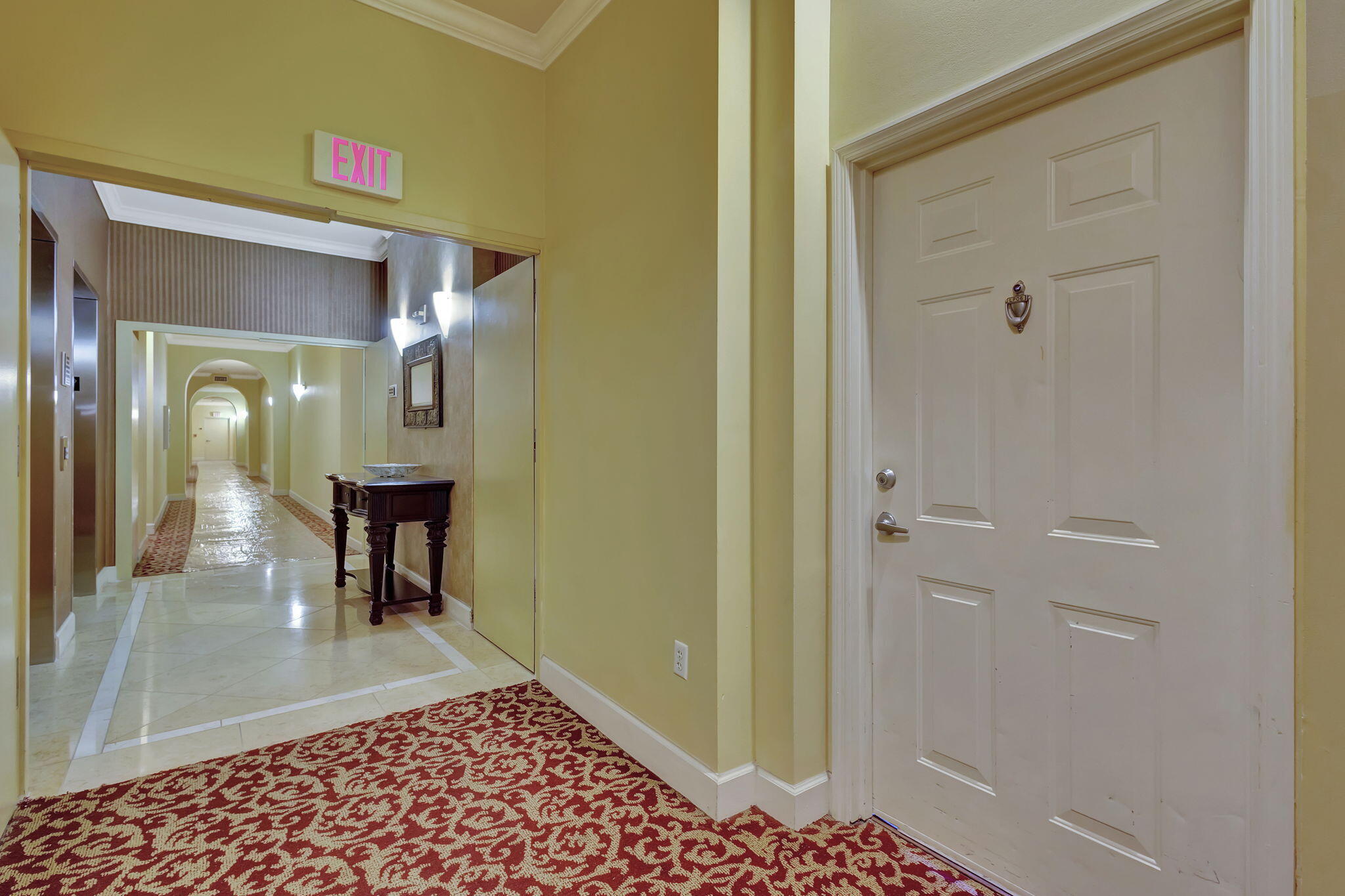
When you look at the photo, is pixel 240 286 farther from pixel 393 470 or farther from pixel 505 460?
pixel 505 460

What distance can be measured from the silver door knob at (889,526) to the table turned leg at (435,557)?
314 centimetres

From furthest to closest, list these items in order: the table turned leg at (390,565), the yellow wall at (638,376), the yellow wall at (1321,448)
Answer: the table turned leg at (390,565), the yellow wall at (638,376), the yellow wall at (1321,448)

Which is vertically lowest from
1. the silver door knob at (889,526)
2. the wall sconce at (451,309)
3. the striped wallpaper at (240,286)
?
the silver door knob at (889,526)

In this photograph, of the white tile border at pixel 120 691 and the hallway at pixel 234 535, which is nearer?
the white tile border at pixel 120 691

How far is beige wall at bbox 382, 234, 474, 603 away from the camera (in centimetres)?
396

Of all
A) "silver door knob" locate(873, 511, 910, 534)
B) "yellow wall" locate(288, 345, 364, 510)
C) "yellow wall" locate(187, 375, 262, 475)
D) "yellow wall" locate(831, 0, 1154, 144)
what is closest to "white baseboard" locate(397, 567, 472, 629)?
"yellow wall" locate(288, 345, 364, 510)

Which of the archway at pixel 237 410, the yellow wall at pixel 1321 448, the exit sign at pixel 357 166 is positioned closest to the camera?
the yellow wall at pixel 1321 448

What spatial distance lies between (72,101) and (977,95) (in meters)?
2.69

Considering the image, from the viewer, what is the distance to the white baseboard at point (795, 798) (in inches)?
73.5

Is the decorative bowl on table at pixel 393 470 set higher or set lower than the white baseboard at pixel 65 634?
higher

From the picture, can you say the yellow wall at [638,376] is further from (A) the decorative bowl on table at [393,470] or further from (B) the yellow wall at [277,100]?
(A) the decorative bowl on table at [393,470]

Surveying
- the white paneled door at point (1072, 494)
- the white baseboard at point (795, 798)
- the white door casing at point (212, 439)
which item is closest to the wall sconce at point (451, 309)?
the white paneled door at point (1072, 494)

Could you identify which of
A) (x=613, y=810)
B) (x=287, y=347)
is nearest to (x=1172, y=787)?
(x=613, y=810)

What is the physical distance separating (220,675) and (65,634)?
3.99ft
